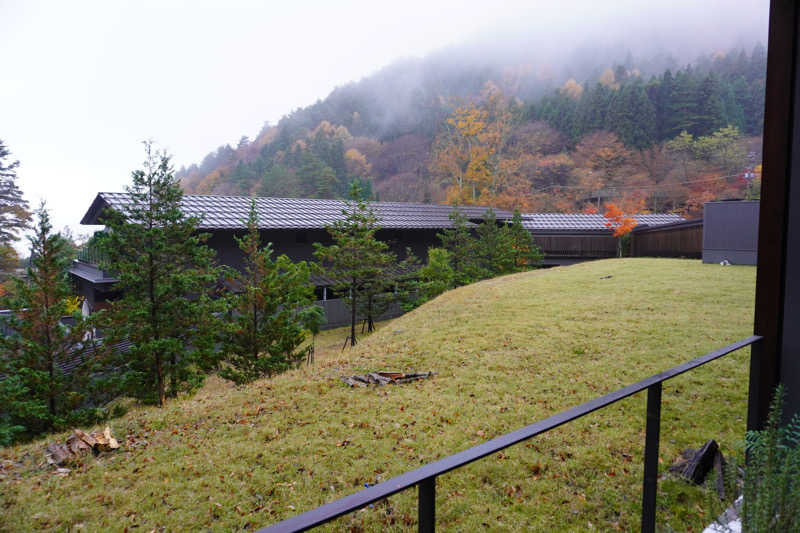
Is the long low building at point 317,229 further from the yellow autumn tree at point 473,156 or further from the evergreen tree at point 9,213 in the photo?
the yellow autumn tree at point 473,156

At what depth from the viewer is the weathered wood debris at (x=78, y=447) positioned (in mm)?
4566

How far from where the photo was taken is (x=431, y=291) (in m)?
16.2

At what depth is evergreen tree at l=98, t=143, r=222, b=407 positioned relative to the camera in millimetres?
7891

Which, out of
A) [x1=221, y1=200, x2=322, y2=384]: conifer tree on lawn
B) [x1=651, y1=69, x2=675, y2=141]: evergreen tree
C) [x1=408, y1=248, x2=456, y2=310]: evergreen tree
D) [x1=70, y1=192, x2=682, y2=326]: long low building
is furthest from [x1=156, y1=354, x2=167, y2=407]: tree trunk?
[x1=651, y1=69, x2=675, y2=141]: evergreen tree

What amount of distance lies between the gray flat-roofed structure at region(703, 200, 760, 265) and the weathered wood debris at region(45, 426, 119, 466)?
16.4m

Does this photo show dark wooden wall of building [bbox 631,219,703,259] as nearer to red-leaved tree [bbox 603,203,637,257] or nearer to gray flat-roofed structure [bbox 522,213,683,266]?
red-leaved tree [bbox 603,203,637,257]

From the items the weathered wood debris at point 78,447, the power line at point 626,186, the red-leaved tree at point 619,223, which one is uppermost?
the power line at point 626,186

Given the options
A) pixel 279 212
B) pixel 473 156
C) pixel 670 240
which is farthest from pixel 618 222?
pixel 279 212

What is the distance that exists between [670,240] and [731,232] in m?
5.05

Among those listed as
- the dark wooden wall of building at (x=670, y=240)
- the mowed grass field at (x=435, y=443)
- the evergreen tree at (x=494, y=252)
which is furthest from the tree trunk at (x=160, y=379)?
the dark wooden wall of building at (x=670, y=240)

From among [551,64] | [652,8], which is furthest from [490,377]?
[652,8]

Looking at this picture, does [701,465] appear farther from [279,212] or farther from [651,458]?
Answer: [279,212]

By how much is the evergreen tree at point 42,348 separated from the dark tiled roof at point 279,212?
5537 mm

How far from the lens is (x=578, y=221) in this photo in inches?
977
